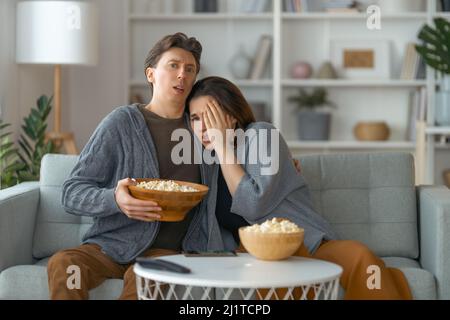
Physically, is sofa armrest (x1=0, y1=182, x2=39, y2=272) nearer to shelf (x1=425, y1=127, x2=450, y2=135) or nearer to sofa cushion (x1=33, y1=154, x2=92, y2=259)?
sofa cushion (x1=33, y1=154, x2=92, y2=259)

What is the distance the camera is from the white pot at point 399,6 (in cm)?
566

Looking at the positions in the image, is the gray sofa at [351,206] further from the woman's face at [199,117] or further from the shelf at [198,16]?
the shelf at [198,16]

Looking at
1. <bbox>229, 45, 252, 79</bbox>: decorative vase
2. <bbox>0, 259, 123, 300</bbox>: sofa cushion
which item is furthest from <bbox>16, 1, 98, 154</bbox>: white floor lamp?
<bbox>0, 259, 123, 300</bbox>: sofa cushion

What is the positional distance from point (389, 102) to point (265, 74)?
89 centimetres

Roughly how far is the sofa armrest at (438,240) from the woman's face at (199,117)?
0.79m

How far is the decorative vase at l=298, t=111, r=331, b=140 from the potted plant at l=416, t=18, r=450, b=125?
0.73 meters

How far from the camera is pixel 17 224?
9.57ft

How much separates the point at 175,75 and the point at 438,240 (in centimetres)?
104

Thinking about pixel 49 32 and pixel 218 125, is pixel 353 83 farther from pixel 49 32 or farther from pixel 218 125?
pixel 218 125

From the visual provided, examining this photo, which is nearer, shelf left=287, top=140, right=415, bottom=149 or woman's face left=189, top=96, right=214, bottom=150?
woman's face left=189, top=96, right=214, bottom=150

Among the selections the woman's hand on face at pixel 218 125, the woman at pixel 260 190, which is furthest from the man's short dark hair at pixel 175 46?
the woman's hand on face at pixel 218 125

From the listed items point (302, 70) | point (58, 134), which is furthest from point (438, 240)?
point (302, 70)

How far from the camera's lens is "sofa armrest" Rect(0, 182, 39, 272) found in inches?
110
